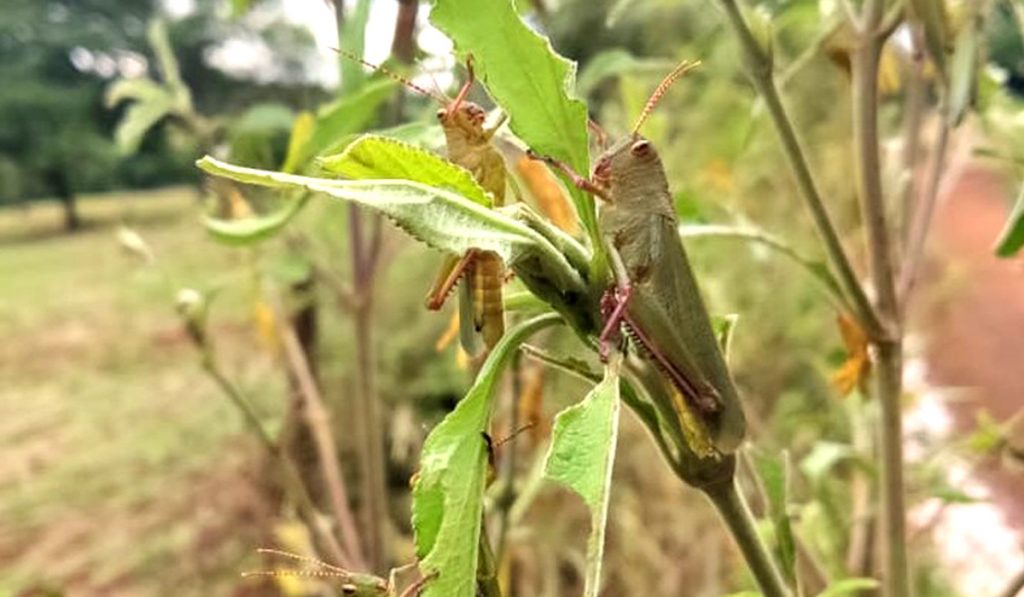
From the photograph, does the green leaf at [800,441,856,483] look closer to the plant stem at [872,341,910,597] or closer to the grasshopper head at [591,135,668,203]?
the plant stem at [872,341,910,597]

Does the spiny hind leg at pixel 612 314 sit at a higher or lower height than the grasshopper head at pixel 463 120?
lower

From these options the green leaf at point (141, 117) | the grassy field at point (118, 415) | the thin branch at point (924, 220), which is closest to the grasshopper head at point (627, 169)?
the thin branch at point (924, 220)

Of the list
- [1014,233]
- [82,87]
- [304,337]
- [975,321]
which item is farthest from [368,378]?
[975,321]

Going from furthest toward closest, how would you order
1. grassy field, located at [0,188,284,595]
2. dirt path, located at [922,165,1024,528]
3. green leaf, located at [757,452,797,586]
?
dirt path, located at [922,165,1024,528] → grassy field, located at [0,188,284,595] → green leaf, located at [757,452,797,586]

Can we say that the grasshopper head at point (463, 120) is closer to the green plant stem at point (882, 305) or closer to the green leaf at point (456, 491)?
the green leaf at point (456, 491)

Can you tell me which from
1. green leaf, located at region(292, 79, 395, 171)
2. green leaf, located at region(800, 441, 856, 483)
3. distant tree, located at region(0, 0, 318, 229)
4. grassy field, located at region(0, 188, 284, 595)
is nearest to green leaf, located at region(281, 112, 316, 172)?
green leaf, located at region(292, 79, 395, 171)

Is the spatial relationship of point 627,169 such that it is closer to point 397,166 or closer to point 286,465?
point 397,166
